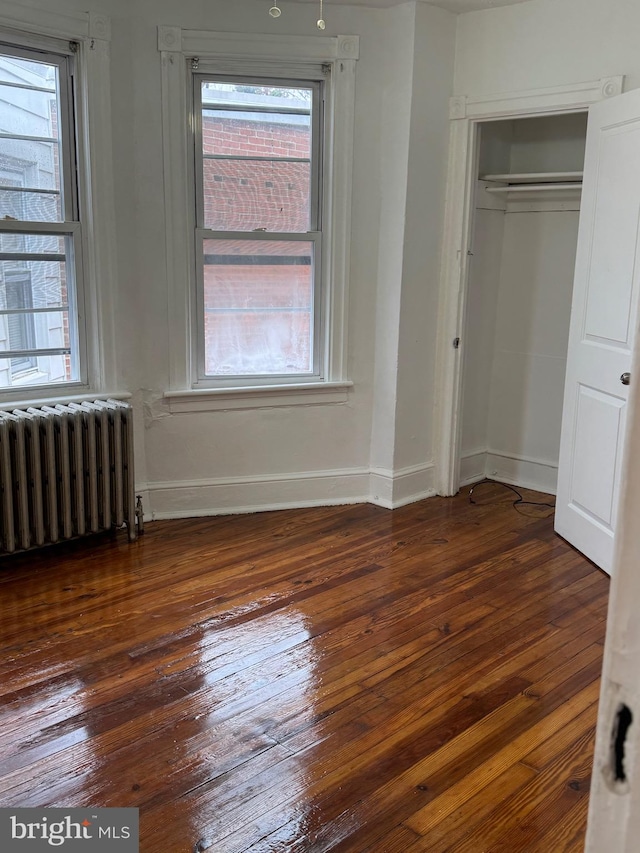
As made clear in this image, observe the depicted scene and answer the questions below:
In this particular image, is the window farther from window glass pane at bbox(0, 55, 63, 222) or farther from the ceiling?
the ceiling

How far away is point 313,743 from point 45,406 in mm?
2189

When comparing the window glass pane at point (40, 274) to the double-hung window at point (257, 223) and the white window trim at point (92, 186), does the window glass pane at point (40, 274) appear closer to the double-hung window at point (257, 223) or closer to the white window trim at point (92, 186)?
the white window trim at point (92, 186)

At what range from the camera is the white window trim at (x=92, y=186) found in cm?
352

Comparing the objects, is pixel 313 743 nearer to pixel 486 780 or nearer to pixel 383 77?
pixel 486 780

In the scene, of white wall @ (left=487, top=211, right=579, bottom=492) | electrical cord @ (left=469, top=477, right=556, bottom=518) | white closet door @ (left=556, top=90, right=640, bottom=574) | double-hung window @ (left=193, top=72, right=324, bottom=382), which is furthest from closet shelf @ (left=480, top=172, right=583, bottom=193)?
electrical cord @ (left=469, top=477, right=556, bottom=518)

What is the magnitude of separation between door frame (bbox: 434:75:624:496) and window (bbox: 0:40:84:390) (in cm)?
205

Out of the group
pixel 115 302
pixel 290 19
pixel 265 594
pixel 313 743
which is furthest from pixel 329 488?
pixel 290 19

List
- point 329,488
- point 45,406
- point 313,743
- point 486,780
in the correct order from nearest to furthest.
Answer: point 486,780 → point 313,743 → point 45,406 → point 329,488

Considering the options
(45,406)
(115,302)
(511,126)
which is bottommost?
(45,406)

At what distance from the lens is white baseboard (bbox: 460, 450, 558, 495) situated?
4.78 meters

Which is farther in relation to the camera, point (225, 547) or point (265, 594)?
point (225, 547)

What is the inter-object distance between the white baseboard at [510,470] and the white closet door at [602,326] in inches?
33.6

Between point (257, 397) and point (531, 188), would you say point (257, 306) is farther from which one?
point (531, 188)

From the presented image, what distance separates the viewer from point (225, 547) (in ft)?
12.6
